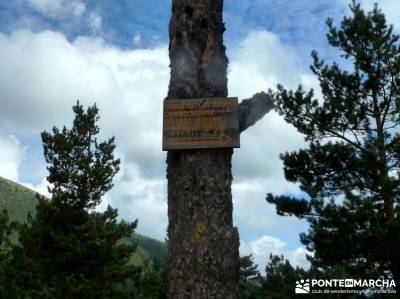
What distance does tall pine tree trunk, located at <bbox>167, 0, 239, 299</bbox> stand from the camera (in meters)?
4.03

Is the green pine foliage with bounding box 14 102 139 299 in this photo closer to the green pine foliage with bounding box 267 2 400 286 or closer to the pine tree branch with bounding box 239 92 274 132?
the green pine foliage with bounding box 267 2 400 286

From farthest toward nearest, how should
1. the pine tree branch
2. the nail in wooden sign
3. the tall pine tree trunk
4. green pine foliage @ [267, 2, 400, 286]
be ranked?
green pine foliage @ [267, 2, 400, 286]
the pine tree branch
the nail in wooden sign
the tall pine tree trunk

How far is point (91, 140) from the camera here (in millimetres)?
17953

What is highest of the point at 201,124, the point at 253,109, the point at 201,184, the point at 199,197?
the point at 253,109

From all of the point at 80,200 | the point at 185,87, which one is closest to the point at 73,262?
the point at 80,200

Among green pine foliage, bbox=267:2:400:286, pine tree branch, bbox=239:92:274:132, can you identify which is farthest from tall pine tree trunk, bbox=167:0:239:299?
green pine foliage, bbox=267:2:400:286

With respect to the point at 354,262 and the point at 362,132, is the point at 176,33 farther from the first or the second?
the point at 362,132

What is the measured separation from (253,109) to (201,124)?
560mm

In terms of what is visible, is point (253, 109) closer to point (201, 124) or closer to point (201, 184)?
point (201, 124)

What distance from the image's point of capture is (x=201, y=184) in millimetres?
4191

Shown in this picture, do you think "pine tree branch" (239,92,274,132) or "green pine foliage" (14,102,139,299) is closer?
"pine tree branch" (239,92,274,132)

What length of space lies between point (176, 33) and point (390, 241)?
9919 millimetres

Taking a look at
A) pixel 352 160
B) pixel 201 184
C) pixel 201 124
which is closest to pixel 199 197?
pixel 201 184

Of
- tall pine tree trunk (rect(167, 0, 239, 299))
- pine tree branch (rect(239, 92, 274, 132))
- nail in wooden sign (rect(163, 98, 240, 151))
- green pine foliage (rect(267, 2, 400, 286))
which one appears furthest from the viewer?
green pine foliage (rect(267, 2, 400, 286))
